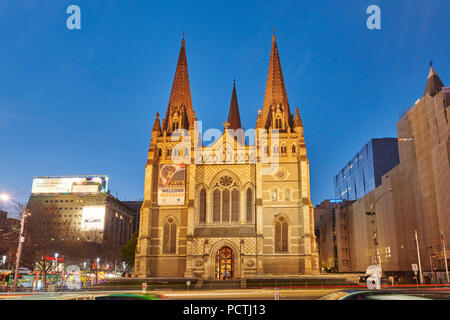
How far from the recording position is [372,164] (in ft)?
345

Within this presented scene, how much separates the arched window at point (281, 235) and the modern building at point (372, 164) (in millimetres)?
62845

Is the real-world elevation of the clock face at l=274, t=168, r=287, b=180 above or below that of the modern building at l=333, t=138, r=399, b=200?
below

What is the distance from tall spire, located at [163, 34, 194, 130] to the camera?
187 ft

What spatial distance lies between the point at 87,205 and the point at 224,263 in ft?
260

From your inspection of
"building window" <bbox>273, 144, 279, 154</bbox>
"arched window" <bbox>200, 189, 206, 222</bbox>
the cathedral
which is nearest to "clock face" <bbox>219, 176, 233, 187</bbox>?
the cathedral

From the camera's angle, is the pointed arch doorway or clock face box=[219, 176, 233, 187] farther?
clock face box=[219, 176, 233, 187]

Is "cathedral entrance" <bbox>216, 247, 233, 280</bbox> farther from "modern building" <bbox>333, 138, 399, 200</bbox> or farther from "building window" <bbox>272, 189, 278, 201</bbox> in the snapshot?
"modern building" <bbox>333, 138, 399, 200</bbox>

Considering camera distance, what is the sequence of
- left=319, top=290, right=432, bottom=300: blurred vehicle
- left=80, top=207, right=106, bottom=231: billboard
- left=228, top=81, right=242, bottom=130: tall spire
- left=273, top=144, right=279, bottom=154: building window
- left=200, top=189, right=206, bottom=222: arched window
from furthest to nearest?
left=80, top=207, right=106, bottom=231: billboard, left=228, top=81, right=242, bottom=130: tall spire, left=273, top=144, right=279, bottom=154: building window, left=200, top=189, right=206, bottom=222: arched window, left=319, top=290, right=432, bottom=300: blurred vehicle

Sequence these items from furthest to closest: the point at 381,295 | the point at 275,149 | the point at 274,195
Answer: the point at 275,149
the point at 274,195
the point at 381,295

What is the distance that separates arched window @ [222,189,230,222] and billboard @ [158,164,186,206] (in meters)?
4.86

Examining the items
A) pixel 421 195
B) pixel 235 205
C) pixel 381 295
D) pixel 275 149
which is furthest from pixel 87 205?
pixel 381 295

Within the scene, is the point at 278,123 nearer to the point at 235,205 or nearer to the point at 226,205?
the point at 235,205

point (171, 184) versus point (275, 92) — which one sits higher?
point (275, 92)
